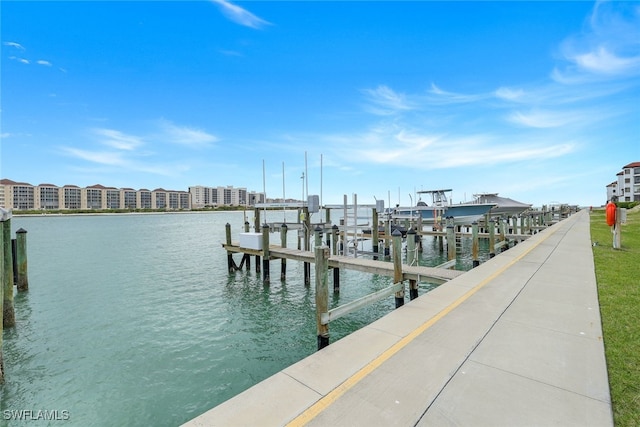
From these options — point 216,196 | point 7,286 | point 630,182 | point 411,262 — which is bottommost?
point 7,286

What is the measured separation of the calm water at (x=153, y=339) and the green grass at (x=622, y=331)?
5.29 metres

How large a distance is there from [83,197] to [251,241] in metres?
152

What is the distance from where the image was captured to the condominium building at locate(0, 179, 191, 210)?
112 m

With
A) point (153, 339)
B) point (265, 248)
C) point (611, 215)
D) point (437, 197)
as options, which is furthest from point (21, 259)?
point (437, 197)

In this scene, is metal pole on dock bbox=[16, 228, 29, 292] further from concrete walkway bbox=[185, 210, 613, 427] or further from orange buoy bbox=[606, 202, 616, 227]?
orange buoy bbox=[606, 202, 616, 227]

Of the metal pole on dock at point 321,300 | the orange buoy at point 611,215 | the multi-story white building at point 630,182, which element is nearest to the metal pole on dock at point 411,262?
the metal pole on dock at point 321,300

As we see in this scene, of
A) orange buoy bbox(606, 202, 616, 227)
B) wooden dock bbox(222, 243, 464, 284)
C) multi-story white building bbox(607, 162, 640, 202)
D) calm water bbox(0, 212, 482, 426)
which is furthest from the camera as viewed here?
multi-story white building bbox(607, 162, 640, 202)

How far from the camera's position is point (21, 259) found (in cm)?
1176

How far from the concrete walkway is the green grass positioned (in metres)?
0.10

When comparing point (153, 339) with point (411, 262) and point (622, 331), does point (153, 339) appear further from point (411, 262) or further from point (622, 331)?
point (622, 331)

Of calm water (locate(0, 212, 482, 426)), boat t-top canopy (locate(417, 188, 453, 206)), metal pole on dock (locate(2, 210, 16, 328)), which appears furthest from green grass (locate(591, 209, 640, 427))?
boat t-top canopy (locate(417, 188, 453, 206))

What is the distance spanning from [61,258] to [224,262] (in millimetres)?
12021

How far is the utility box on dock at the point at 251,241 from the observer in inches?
521

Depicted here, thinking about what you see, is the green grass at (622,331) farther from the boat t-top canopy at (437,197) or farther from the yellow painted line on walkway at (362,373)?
the boat t-top canopy at (437,197)
